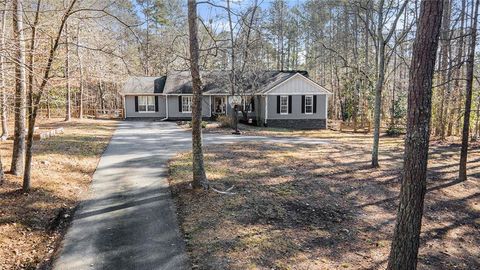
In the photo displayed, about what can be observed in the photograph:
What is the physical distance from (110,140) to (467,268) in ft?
45.7

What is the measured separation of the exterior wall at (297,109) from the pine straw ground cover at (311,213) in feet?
46.0

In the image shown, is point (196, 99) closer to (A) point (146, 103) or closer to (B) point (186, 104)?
(B) point (186, 104)

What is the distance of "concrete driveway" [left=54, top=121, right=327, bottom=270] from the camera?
5.04 meters

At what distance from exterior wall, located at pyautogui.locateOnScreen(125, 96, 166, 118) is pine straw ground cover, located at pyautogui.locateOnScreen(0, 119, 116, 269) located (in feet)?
56.8

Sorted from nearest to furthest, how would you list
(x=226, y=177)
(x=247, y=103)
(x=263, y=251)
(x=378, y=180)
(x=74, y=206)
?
(x=263, y=251) → (x=74, y=206) → (x=226, y=177) → (x=378, y=180) → (x=247, y=103)

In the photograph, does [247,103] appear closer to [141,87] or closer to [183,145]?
[141,87]

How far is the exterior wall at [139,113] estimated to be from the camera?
28.9m

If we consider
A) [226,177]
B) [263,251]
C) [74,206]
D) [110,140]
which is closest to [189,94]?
Answer: [110,140]

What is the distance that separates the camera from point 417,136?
428cm

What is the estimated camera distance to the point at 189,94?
28750 mm

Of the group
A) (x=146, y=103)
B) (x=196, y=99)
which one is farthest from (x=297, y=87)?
(x=196, y=99)

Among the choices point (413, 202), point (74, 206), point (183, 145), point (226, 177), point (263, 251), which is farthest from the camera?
point (183, 145)

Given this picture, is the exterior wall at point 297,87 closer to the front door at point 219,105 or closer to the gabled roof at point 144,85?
the front door at point 219,105

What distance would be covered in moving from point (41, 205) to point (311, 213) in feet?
18.3
